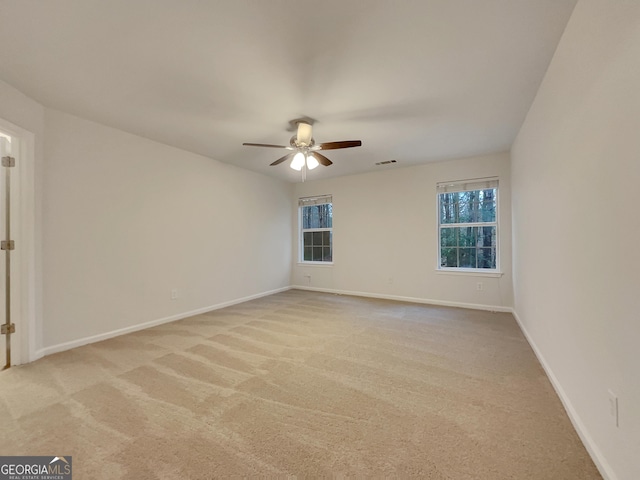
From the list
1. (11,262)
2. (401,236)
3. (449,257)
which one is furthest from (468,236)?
(11,262)

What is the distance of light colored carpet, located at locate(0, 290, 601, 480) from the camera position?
135cm

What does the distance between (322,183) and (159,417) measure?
4.89 m

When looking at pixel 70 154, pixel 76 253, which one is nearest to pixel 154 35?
pixel 70 154

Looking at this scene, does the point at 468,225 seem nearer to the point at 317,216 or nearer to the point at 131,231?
the point at 317,216

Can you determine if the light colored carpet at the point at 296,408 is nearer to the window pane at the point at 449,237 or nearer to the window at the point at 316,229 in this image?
the window pane at the point at 449,237

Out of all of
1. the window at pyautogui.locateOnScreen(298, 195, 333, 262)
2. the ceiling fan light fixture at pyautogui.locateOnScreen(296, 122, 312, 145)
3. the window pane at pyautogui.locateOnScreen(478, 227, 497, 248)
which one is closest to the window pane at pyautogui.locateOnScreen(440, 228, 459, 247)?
the window pane at pyautogui.locateOnScreen(478, 227, 497, 248)

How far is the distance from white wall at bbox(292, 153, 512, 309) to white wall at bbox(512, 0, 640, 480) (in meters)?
2.14

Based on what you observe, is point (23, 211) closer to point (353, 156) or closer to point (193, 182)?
point (193, 182)

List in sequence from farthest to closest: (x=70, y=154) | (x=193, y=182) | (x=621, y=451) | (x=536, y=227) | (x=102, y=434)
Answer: (x=193, y=182)
(x=70, y=154)
(x=536, y=227)
(x=102, y=434)
(x=621, y=451)

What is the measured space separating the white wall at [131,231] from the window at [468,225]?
11.7 ft

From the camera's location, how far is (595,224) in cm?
133

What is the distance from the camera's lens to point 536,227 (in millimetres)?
2459

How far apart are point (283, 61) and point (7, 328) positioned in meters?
3.42

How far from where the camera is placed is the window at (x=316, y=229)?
5852mm
